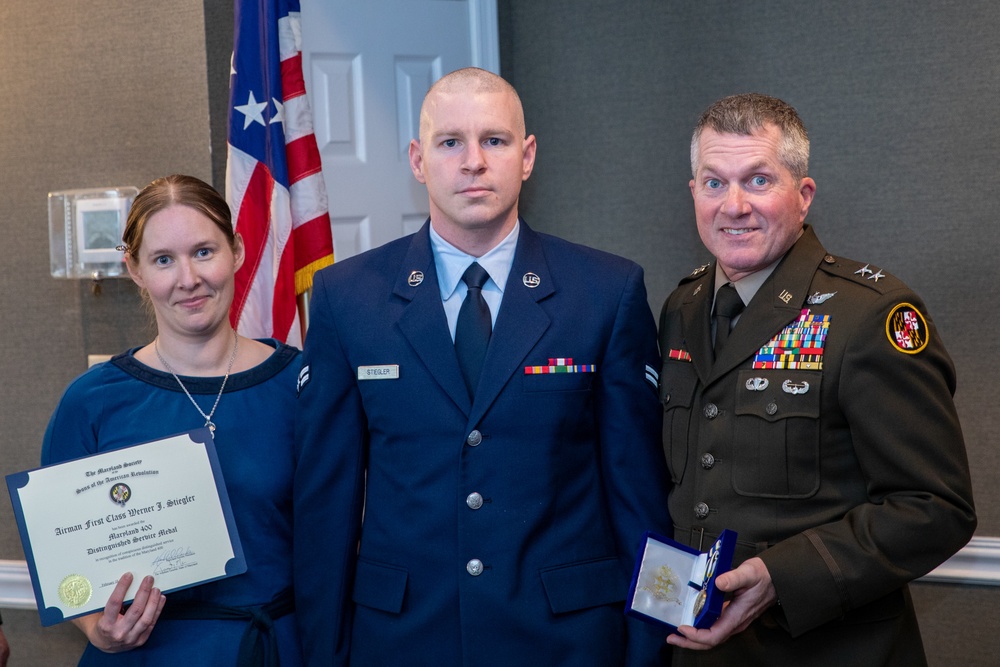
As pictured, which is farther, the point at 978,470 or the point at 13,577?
the point at 13,577

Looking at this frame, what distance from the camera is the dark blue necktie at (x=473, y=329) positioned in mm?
1882

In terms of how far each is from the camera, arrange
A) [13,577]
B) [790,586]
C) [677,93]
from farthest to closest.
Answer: [677,93]
[13,577]
[790,586]

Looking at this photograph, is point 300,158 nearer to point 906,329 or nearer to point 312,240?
point 312,240

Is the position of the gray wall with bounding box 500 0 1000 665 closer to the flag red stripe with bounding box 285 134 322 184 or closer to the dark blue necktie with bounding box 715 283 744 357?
the flag red stripe with bounding box 285 134 322 184

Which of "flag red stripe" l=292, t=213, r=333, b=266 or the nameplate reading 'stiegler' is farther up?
"flag red stripe" l=292, t=213, r=333, b=266

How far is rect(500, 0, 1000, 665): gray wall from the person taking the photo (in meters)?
3.00

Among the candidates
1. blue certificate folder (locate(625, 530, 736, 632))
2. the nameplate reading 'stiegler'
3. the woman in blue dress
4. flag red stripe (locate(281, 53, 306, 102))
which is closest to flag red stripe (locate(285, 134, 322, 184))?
flag red stripe (locate(281, 53, 306, 102))

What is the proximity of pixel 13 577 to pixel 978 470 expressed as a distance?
122 inches

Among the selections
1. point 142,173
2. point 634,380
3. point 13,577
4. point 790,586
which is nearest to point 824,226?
point 634,380

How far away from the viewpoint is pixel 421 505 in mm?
1852

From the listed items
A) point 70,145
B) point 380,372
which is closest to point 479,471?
point 380,372

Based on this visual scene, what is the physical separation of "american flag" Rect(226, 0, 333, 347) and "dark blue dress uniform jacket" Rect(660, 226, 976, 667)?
4.81 feet

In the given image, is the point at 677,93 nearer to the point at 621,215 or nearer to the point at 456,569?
the point at 621,215
